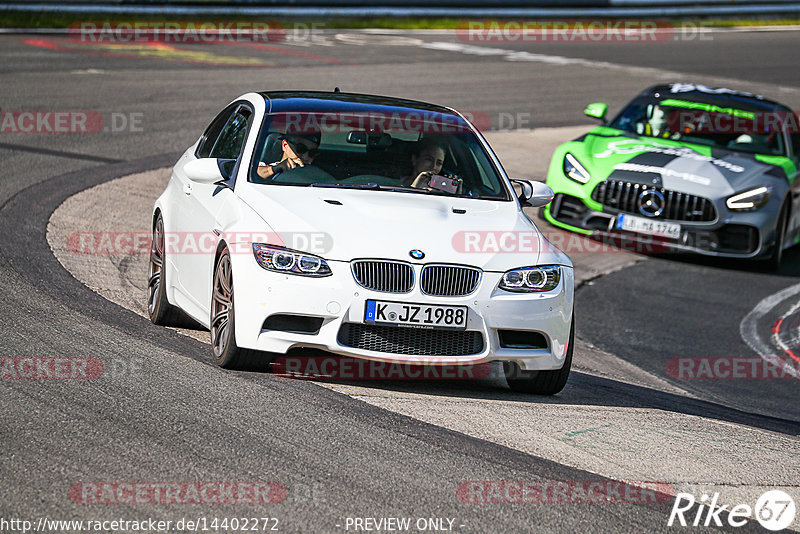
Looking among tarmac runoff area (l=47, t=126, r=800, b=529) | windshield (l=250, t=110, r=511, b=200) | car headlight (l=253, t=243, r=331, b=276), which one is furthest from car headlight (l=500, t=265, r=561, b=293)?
car headlight (l=253, t=243, r=331, b=276)

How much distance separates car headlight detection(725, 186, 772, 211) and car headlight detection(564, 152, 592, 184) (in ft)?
4.93

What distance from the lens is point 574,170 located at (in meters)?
13.3

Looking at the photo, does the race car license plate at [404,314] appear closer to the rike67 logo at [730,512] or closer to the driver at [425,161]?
the driver at [425,161]

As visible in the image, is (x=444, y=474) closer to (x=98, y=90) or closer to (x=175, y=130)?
(x=175, y=130)

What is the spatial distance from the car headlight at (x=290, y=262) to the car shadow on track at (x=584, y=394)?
0.62 metres

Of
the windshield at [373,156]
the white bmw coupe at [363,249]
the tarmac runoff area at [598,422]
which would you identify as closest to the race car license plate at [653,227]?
the tarmac runoff area at [598,422]

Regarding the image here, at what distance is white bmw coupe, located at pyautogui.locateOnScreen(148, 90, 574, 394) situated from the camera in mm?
6301

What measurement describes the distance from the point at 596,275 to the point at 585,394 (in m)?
4.94

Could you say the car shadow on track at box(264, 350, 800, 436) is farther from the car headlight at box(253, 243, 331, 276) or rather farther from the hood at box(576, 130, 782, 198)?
the hood at box(576, 130, 782, 198)

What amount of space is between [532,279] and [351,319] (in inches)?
41.3

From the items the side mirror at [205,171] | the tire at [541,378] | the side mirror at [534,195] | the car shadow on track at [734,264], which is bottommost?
the car shadow on track at [734,264]

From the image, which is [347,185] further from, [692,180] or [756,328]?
[692,180]

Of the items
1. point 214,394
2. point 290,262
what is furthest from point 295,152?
point 214,394

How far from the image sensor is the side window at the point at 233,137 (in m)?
7.65
